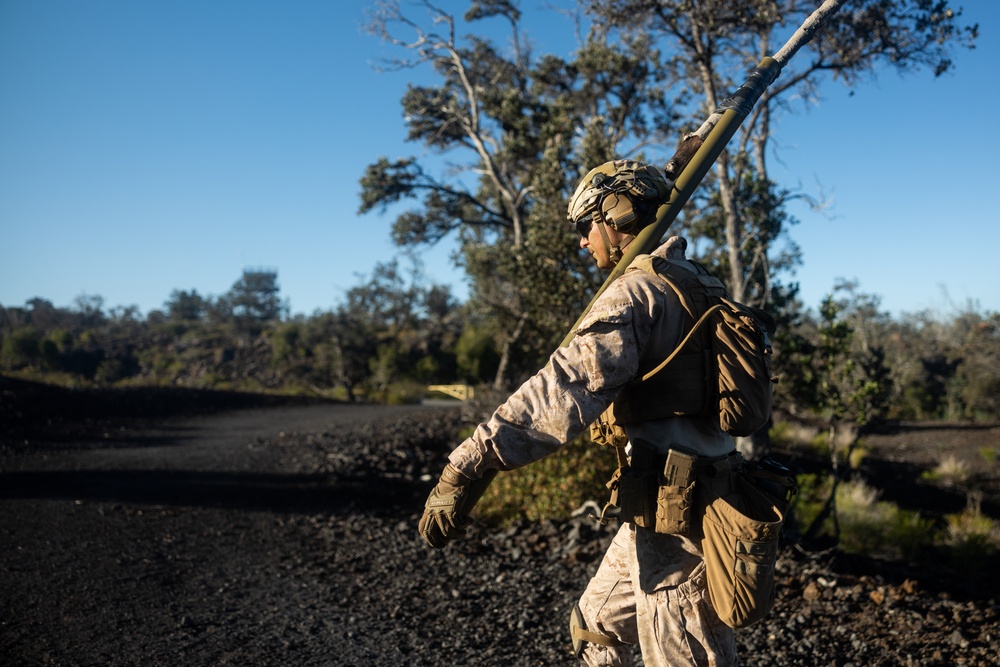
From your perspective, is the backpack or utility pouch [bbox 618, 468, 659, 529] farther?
utility pouch [bbox 618, 468, 659, 529]

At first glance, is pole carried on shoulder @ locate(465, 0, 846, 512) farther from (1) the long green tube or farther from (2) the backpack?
(2) the backpack

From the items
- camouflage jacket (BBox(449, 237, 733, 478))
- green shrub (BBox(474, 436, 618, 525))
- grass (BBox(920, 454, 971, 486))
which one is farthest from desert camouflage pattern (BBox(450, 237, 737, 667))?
grass (BBox(920, 454, 971, 486))

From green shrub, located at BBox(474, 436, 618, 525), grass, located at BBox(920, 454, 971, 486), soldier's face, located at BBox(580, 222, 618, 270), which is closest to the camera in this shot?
soldier's face, located at BBox(580, 222, 618, 270)

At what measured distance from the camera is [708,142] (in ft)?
8.98

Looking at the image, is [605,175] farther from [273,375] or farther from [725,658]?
[273,375]

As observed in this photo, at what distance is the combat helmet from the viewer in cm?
255

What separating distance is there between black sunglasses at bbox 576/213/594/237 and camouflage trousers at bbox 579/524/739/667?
1126 mm

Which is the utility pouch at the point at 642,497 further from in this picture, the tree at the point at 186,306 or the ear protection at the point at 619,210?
the tree at the point at 186,306

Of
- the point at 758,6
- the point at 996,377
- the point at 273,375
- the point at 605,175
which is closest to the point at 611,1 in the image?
the point at 758,6

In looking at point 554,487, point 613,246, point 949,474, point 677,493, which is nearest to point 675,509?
point 677,493

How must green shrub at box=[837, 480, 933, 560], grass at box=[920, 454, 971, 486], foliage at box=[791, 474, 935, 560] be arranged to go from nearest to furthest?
foliage at box=[791, 474, 935, 560], green shrub at box=[837, 480, 933, 560], grass at box=[920, 454, 971, 486]

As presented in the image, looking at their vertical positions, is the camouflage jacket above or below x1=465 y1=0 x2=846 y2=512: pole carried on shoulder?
below

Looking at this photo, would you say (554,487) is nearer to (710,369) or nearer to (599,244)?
(599,244)

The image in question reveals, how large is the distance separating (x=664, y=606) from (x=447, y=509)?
2.56ft
